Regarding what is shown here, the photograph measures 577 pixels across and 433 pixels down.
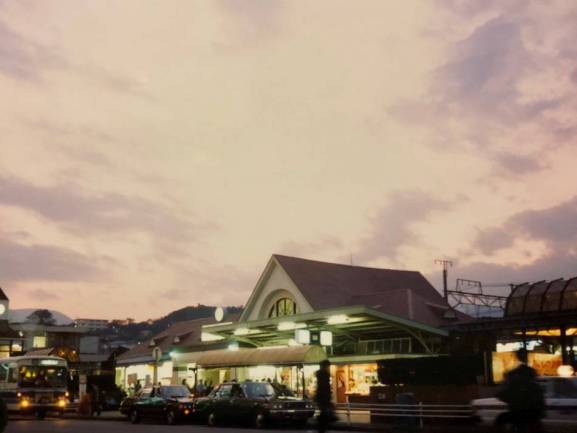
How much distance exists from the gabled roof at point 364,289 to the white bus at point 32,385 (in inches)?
720

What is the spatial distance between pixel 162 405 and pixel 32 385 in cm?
811

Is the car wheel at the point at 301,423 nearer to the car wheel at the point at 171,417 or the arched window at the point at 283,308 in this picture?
the car wheel at the point at 171,417

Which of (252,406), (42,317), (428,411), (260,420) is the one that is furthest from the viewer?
(42,317)

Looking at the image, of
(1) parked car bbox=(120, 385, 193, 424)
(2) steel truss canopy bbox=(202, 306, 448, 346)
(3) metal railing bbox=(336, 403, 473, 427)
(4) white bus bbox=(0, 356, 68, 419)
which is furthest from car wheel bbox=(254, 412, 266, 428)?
(4) white bus bbox=(0, 356, 68, 419)

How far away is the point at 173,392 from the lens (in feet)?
108

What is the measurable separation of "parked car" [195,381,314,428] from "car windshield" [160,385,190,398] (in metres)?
2.21

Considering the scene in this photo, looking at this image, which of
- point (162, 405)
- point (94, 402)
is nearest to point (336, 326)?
point (162, 405)

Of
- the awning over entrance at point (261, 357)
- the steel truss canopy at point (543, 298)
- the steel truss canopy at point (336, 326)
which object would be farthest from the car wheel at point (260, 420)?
the steel truss canopy at point (543, 298)

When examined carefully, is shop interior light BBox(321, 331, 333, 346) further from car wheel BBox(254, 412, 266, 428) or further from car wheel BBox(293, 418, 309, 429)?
car wheel BBox(254, 412, 266, 428)

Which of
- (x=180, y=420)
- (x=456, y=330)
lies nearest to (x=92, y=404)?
(x=180, y=420)

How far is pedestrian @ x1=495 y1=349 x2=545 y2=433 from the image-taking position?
38.1 feet

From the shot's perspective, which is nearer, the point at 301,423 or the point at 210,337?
the point at 301,423

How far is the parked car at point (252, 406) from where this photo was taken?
2709 centimetres

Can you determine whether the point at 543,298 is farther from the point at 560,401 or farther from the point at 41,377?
the point at 41,377
